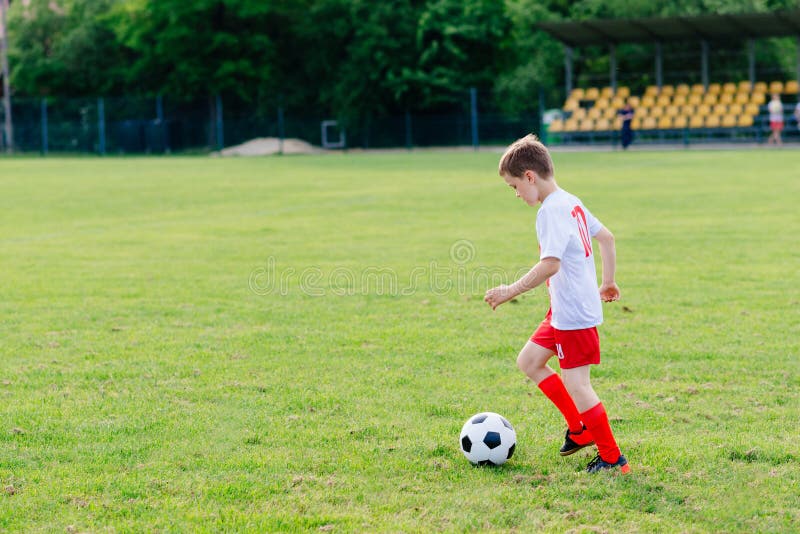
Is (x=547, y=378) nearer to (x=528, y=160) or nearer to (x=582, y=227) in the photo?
(x=582, y=227)

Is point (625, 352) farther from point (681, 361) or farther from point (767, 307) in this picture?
point (767, 307)

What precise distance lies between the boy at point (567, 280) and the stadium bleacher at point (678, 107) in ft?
107

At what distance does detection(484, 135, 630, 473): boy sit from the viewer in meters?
4.01

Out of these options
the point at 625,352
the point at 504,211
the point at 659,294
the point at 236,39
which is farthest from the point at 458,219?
the point at 236,39

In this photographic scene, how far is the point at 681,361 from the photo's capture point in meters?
5.96

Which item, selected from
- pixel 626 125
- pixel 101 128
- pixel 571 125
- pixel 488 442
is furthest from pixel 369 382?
pixel 101 128

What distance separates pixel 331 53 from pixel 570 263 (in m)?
48.3

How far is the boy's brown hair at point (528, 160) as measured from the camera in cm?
405

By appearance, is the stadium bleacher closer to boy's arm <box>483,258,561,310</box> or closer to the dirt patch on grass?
the dirt patch on grass

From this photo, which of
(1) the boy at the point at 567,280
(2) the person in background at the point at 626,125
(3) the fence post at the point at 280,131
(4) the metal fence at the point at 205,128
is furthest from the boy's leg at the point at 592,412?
(3) the fence post at the point at 280,131

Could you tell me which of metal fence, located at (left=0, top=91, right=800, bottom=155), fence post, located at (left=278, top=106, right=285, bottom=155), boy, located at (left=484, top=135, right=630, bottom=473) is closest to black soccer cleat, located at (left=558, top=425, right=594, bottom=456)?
boy, located at (left=484, top=135, right=630, bottom=473)

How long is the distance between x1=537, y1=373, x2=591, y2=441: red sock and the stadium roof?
31820 millimetres

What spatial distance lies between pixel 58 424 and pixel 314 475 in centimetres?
151

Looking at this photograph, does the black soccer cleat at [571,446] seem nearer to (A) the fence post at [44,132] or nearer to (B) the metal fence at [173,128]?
(B) the metal fence at [173,128]
